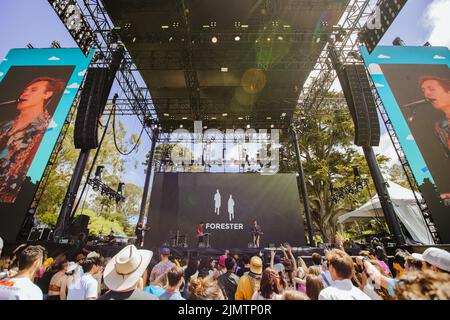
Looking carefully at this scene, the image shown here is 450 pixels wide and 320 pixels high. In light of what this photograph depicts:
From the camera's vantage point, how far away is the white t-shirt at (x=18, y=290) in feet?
5.40

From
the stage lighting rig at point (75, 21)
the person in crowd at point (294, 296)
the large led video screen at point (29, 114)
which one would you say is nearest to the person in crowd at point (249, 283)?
the person in crowd at point (294, 296)

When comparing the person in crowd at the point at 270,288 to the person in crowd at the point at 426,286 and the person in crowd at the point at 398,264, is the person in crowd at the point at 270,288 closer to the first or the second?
the person in crowd at the point at 426,286

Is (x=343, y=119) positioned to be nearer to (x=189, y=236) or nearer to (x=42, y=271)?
(x=189, y=236)

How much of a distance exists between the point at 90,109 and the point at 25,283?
6.41 m

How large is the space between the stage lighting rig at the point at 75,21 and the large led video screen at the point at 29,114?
57 centimetres

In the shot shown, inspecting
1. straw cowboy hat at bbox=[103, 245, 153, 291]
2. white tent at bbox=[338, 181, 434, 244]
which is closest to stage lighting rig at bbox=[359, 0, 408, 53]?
white tent at bbox=[338, 181, 434, 244]

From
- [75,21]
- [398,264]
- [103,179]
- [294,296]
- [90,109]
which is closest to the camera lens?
[294,296]

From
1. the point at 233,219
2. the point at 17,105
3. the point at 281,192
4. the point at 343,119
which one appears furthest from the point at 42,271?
the point at 343,119

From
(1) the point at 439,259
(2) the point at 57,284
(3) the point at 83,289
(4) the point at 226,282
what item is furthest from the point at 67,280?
(1) the point at 439,259

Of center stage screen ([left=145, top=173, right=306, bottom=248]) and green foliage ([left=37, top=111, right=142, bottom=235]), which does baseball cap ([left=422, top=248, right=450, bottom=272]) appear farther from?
green foliage ([left=37, top=111, right=142, bottom=235])

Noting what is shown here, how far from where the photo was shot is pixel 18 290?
1682 mm

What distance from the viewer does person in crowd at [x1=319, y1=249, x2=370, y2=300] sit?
1565 mm

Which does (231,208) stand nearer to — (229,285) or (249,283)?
(229,285)

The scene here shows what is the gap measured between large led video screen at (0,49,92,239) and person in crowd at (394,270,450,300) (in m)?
8.77
